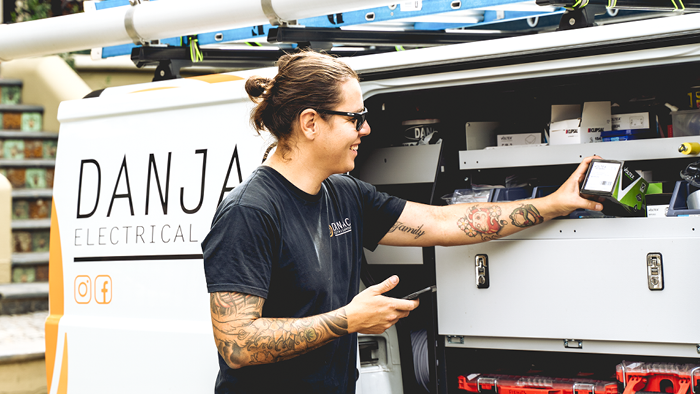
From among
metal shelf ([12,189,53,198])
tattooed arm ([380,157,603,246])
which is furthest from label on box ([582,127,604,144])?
metal shelf ([12,189,53,198])

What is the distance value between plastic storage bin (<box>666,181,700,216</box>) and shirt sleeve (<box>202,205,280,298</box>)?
4.25 ft

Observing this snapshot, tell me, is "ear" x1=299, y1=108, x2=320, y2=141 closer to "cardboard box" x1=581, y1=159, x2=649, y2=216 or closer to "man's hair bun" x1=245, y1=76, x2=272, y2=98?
"man's hair bun" x1=245, y1=76, x2=272, y2=98

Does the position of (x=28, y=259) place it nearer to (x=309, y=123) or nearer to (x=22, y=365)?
(x=22, y=365)

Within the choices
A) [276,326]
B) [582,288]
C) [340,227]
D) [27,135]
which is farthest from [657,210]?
[27,135]

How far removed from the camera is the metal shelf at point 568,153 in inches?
89.4

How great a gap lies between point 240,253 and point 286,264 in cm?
16

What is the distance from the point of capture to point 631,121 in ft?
8.08

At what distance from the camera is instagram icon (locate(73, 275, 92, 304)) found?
291cm

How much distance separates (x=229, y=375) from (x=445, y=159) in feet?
4.43

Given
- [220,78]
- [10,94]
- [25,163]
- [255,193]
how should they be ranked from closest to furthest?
[255,193] < [220,78] < [25,163] < [10,94]

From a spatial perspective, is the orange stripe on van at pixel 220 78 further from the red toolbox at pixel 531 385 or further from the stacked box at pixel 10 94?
the stacked box at pixel 10 94

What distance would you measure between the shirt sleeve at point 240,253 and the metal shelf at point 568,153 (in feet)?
3.29

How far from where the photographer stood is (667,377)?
2.24 m

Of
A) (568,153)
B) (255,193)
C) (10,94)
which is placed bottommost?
(255,193)
